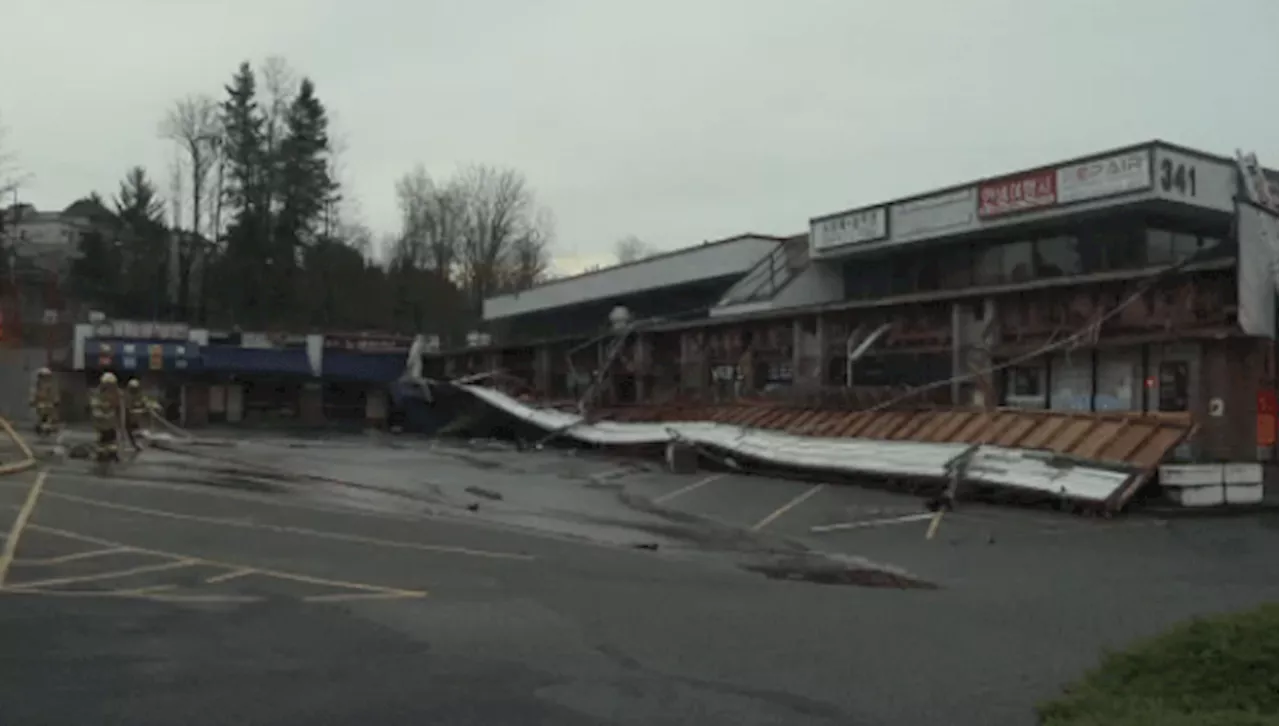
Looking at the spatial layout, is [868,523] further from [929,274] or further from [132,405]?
[929,274]

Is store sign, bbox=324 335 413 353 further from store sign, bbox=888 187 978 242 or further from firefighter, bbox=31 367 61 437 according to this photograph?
store sign, bbox=888 187 978 242

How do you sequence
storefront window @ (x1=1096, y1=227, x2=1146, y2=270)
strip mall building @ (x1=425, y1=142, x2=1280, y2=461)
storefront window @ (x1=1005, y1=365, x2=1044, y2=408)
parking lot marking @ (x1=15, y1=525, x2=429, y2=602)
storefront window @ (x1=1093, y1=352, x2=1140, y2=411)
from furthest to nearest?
storefront window @ (x1=1096, y1=227, x2=1146, y2=270) < storefront window @ (x1=1005, y1=365, x2=1044, y2=408) < storefront window @ (x1=1093, y1=352, x2=1140, y2=411) < strip mall building @ (x1=425, y1=142, x2=1280, y2=461) < parking lot marking @ (x1=15, y1=525, x2=429, y2=602)

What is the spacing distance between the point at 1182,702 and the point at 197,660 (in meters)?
5.60

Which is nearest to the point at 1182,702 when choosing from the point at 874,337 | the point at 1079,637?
the point at 1079,637

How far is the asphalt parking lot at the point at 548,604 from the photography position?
22.1 ft

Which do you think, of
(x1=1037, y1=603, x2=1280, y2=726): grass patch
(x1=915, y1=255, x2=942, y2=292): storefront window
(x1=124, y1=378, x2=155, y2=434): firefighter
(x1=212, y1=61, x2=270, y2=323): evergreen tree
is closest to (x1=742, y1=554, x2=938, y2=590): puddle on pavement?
(x1=1037, y1=603, x2=1280, y2=726): grass patch

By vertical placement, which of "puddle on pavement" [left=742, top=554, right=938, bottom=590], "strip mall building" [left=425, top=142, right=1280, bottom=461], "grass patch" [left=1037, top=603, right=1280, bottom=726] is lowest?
"puddle on pavement" [left=742, top=554, right=938, bottom=590]

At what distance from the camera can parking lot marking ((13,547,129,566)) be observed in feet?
37.3

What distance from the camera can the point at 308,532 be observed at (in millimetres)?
14289

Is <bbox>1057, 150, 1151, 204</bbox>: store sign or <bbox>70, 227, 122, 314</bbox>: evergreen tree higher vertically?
<bbox>70, 227, 122, 314</bbox>: evergreen tree

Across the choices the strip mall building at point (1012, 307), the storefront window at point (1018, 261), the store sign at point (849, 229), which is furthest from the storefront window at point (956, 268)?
the store sign at point (849, 229)

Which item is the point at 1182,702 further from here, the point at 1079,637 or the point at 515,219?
the point at 515,219

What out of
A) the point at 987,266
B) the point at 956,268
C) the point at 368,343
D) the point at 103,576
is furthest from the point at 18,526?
the point at 368,343

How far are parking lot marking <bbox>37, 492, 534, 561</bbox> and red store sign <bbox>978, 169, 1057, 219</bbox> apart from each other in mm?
21666
